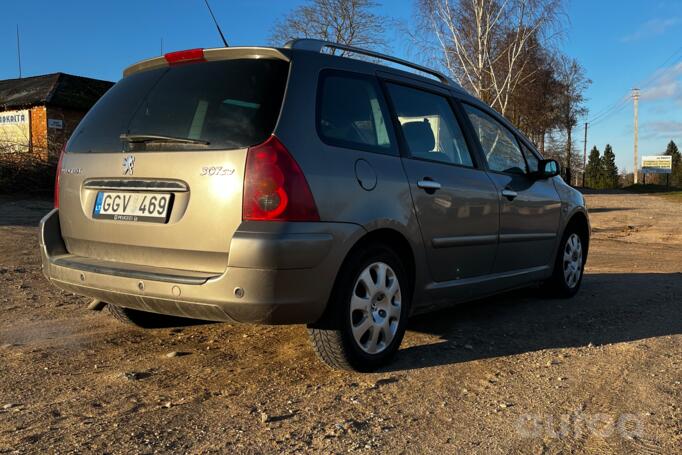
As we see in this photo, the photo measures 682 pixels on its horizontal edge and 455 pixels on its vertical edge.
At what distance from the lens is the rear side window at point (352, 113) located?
3387mm

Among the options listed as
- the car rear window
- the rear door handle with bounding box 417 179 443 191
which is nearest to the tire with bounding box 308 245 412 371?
the rear door handle with bounding box 417 179 443 191

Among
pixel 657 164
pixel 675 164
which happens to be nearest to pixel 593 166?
pixel 675 164

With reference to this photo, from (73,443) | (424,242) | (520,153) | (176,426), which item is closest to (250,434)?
(176,426)

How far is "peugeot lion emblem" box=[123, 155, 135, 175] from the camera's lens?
3.37m

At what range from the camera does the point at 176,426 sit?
279 centimetres

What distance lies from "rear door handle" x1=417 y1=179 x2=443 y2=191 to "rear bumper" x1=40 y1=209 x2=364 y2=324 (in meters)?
0.70

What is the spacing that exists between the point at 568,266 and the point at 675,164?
328 ft

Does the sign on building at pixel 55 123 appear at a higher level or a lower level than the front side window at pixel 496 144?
higher

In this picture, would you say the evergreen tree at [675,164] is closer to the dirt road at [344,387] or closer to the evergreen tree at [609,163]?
the evergreen tree at [609,163]

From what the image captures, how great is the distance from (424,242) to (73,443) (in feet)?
7.33

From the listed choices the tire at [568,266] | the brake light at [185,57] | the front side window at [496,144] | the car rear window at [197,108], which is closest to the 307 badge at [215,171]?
the car rear window at [197,108]

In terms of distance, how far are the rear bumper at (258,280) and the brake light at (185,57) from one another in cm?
113

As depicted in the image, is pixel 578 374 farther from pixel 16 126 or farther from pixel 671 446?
pixel 16 126

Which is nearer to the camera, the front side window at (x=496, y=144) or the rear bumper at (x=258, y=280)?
the rear bumper at (x=258, y=280)
